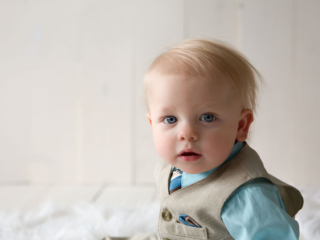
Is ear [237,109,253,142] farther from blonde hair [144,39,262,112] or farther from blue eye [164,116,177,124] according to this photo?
blue eye [164,116,177,124]

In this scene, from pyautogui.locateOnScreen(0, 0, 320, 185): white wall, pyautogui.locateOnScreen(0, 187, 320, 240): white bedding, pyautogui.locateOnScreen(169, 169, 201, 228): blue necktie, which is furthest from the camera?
pyautogui.locateOnScreen(0, 0, 320, 185): white wall

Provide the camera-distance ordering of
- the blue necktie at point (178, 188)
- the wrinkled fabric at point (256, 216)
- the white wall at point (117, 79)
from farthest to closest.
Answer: the white wall at point (117, 79), the blue necktie at point (178, 188), the wrinkled fabric at point (256, 216)

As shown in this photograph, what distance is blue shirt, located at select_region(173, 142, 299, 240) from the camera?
2.09ft

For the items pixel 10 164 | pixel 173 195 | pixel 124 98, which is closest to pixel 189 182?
pixel 173 195

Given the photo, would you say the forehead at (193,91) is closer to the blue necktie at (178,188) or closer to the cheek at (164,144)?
the cheek at (164,144)

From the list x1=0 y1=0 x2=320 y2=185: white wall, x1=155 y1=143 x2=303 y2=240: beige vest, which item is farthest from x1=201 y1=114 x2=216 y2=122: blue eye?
x1=0 y1=0 x2=320 y2=185: white wall

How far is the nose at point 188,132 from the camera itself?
695 mm

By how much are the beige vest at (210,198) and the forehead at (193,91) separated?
0.13 m

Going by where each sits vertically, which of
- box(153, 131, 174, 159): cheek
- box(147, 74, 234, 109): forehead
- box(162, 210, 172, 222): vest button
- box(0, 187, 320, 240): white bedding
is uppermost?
box(147, 74, 234, 109): forehead

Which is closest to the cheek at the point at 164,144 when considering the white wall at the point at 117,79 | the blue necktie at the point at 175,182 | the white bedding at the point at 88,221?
the blue necktie at the point at 175,182

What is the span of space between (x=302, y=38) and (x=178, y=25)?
1.68ft

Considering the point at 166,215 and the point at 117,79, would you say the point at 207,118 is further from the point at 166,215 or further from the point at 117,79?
the point at 117,79

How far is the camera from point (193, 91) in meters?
0.70

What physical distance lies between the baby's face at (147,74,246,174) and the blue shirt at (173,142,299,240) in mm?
86
